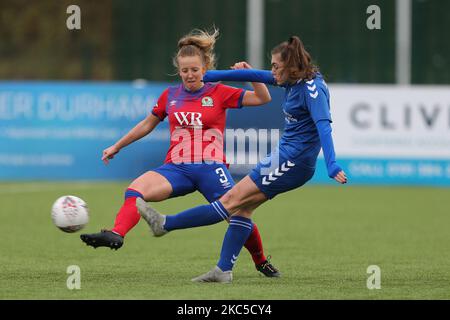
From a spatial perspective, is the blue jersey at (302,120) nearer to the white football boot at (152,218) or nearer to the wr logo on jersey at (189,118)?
the wr logo on jersey at (189,118)

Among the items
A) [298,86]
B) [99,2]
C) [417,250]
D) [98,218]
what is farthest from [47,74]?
[298,86]

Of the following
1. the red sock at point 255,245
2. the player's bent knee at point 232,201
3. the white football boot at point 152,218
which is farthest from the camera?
the red sock at point 255,245

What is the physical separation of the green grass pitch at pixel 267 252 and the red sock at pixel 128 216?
0.40m

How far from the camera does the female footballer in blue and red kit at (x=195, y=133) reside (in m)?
8.22

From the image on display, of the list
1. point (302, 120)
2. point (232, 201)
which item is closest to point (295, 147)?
point (302, 120)

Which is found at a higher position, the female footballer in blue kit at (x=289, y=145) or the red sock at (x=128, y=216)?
the female footballer in blue kit at (x=289, y=145)

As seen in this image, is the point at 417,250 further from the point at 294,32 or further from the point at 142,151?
the point at 294,32

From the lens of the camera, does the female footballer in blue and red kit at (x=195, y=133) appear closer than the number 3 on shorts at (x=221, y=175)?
Yes

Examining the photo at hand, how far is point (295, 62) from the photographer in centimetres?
773

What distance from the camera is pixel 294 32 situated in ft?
67.4

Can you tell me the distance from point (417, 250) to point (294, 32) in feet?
35.0

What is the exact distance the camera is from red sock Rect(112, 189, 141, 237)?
793cm

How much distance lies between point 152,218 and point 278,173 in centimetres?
97

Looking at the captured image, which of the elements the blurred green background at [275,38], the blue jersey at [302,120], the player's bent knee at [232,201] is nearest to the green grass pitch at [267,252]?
the player's bent knee at [232,201]
